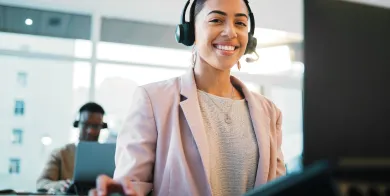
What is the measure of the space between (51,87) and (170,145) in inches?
205

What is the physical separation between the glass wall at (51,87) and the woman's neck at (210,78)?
175 inches

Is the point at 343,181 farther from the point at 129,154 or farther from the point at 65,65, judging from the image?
the point at 65,65

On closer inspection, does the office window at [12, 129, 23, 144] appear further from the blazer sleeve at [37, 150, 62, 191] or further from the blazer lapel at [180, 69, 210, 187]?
the blazer lapel at [180, 69, 210, 187]

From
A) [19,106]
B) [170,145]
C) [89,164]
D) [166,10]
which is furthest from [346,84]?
[166,10]

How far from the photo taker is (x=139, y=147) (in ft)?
3.72

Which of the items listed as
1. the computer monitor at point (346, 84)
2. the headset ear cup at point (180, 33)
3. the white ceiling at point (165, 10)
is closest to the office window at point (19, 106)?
the white ceiling at point (165, 10)

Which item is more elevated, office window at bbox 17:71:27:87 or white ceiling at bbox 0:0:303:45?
white ceiling at bbox 0:0:303:45

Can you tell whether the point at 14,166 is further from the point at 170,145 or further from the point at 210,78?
the point at 170,145

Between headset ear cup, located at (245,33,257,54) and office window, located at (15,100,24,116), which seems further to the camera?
office window, located at (15,100,24,116)

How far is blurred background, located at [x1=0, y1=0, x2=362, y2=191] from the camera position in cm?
580

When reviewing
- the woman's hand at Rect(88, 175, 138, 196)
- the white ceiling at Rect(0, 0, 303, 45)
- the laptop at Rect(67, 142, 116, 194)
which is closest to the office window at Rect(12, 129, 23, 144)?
the white ceiling at Rect(0, 0, 303, 45)

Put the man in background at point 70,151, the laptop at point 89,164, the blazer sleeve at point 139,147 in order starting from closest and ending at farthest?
the blazer sleeve at point 139,147 → the laptop at point 89,164 → the man in background at point 70,151

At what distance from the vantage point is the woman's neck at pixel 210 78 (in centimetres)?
136

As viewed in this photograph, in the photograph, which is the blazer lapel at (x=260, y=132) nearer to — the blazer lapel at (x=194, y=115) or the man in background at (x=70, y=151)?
Result: the blazer lapel at (x=194, y=115)
